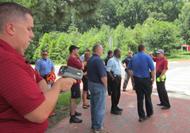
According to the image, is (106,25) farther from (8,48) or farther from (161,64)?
(8,48)

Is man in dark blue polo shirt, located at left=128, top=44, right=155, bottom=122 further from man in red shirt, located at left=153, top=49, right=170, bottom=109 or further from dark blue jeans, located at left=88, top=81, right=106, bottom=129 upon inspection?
dark blue jeans, located at left=88, top=81, right=106, bottom=129

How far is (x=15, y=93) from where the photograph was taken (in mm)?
2248

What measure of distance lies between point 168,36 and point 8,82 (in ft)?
153

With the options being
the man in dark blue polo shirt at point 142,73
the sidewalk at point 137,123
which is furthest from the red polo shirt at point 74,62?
the man in dark blue polo shirt at point 142,73

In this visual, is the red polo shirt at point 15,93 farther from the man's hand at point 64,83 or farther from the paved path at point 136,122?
the paved path at point 136,122

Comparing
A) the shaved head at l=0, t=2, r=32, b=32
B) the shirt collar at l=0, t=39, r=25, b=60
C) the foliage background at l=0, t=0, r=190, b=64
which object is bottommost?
the foliage background at l=0, t=0, r=190, b=64

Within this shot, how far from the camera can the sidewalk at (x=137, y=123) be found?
9328mm

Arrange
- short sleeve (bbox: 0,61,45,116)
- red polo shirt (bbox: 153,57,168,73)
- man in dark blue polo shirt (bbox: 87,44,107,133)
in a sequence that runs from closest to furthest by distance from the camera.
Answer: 1. short sleeve (bbox: 0,61,45,116)
2. man in dark blue polo shirt (bbox: 87,44,107,133)
3. red polo shirt (bbox: 153,57,168,73)

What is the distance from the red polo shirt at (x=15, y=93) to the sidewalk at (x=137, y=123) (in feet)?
22.4

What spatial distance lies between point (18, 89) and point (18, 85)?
0.02 metres

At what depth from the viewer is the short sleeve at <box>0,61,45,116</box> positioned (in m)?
2.25

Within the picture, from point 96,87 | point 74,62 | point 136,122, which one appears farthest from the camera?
point 136,122

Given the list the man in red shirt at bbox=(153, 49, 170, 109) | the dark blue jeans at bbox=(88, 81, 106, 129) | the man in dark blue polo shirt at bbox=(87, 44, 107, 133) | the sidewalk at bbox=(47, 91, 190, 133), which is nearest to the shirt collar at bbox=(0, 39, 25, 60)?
the man in dark blue polo shirt at bbox=(87, 44, 107, 133)

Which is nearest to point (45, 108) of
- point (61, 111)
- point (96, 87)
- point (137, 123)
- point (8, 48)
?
point (8, 48)
